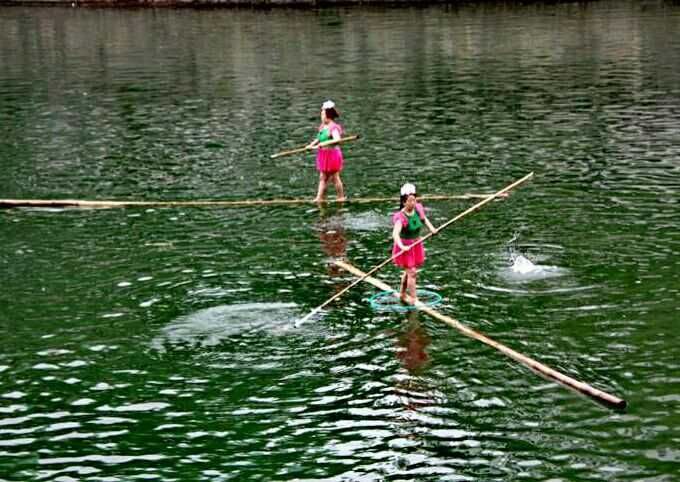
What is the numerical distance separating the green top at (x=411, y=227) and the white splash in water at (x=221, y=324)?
2709 millimetres

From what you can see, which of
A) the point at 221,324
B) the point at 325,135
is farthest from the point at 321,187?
the point at 221,324

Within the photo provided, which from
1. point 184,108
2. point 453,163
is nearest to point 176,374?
point 453,163

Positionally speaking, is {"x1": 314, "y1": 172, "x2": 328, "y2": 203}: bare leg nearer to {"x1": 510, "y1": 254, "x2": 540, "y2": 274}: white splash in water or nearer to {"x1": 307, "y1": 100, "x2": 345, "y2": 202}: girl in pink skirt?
{"x1": 307, "y1": 100, "x2": 345, "y2": 202}: girl in pink skirt

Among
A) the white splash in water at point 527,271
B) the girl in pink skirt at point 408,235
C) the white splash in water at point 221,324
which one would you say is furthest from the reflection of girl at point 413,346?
the white splash in water at point 527,271

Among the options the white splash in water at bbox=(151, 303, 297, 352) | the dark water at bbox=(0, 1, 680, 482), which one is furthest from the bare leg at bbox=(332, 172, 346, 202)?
the white splash in water at bbox=(151, 303, 297, 352)

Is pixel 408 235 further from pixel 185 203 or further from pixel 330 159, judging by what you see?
pixel 185 203

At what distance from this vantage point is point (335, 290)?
24203 millimetres

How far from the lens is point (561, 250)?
2616cm

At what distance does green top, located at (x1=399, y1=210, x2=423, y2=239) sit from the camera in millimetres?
22406

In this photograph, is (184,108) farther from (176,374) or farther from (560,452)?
(560,452)

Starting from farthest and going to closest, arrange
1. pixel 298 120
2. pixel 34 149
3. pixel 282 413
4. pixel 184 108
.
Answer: pixel 184 108 < pixel 298 120 < pixel 34 149 < pixel 282 413

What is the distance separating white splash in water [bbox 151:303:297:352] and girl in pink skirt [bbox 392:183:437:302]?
93.9 inches

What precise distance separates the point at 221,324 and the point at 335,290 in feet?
10.3

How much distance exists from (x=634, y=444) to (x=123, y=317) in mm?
10760
